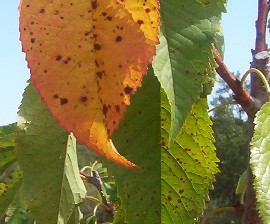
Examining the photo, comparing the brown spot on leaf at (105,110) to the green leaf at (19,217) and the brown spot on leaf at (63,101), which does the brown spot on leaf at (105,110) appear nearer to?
the brown spot on leaf at (63,101)

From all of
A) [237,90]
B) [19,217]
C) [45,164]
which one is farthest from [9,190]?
[237,90]

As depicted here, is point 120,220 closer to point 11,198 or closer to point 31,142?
point 31,142

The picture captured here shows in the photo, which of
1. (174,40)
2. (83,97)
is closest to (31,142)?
(174,40)

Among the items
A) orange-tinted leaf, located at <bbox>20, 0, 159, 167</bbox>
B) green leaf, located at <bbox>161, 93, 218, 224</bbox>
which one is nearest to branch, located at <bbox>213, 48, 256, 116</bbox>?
green leaf, located at <bbox>161, 93, 218, 224</bbox>

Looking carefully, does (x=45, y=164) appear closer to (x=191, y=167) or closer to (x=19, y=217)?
(x=191, y=167)

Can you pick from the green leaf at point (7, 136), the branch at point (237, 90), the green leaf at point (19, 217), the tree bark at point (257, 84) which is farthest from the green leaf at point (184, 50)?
the green leaf at point (19, 217)

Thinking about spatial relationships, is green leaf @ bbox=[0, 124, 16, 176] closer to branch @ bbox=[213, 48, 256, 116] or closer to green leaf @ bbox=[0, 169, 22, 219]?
green leaf @ bbox=[0, 169, 22, 219]
